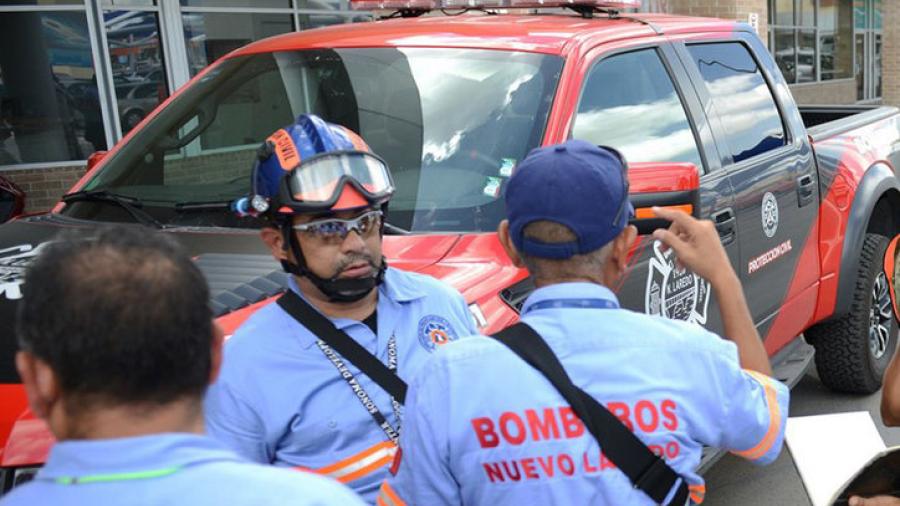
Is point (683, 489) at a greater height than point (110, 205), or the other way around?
point (110, 205)

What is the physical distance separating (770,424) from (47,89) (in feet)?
32.2

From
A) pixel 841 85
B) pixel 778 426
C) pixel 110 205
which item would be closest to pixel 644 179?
pixel 778 426

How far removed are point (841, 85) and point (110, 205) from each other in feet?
79.4

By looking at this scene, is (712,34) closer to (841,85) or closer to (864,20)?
(841,85)

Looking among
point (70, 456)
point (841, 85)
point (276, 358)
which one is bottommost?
point (841, 85)

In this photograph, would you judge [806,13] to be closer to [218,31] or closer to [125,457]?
[218,31]

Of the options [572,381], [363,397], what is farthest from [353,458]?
[572,381]

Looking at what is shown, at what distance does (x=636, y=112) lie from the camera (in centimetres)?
375

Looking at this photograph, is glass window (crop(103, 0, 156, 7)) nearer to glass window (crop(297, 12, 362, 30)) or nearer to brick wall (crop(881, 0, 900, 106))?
glass window (crop(297, 12, 362, 30))

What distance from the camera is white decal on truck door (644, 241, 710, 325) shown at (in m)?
3.35

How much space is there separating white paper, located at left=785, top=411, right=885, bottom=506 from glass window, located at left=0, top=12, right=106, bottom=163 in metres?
9.06

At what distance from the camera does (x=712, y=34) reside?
4.51 metres

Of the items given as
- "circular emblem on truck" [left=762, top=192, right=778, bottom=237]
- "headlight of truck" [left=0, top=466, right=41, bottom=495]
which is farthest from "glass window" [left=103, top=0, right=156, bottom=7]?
"headlight of truck" [left=0, top=466, right=41, bottom=495]

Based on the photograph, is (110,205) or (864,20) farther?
(864,20)
